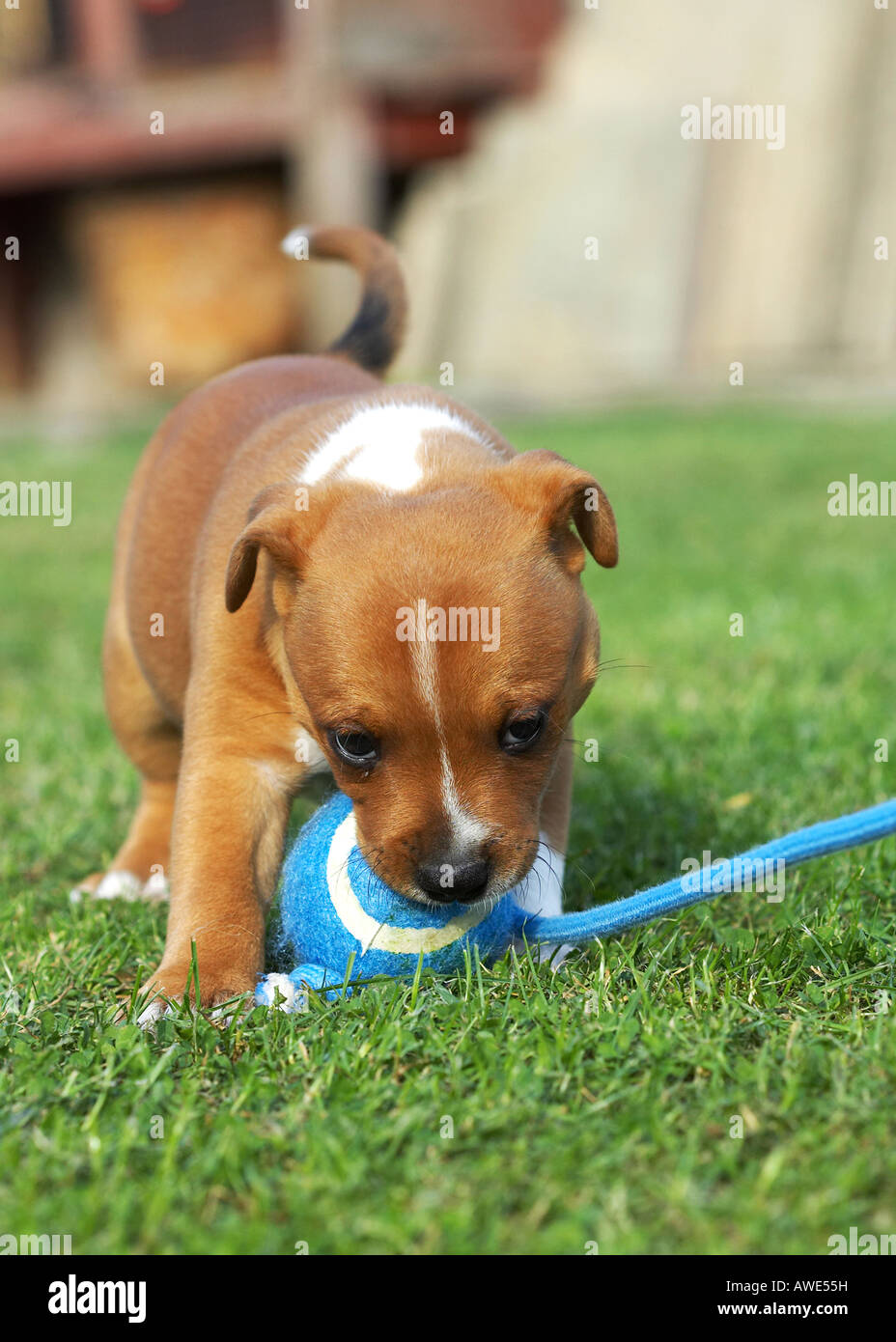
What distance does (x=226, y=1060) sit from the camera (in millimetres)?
2902

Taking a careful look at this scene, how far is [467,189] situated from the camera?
65.7 ft

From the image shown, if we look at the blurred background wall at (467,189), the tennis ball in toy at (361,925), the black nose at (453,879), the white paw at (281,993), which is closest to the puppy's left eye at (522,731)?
the black nose at (453,879)

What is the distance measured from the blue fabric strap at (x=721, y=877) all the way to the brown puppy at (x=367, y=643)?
0.22m

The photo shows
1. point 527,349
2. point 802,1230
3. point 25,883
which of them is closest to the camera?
point 802,1230

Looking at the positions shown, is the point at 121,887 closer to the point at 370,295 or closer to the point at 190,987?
the point at 190,987

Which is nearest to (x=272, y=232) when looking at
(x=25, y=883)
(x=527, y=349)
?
(x=527, y=349)

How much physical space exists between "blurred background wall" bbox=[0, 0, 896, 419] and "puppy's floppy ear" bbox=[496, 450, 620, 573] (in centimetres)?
1235

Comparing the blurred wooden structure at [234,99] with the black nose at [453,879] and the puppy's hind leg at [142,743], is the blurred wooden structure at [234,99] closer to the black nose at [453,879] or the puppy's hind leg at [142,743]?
the puppy's hind leg at [142,743]

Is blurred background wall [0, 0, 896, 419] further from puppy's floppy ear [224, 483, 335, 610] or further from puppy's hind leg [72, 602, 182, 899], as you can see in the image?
puppy's floppy ear [224, 483, 335, 610]

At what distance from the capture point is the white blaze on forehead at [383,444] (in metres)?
3.33

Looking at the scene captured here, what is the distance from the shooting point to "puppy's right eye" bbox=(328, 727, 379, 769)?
2982 millimetres

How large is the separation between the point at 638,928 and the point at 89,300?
16.0m

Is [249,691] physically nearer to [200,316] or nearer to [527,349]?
[200,316]

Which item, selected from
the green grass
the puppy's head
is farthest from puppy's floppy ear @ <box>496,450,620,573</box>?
the green grass
